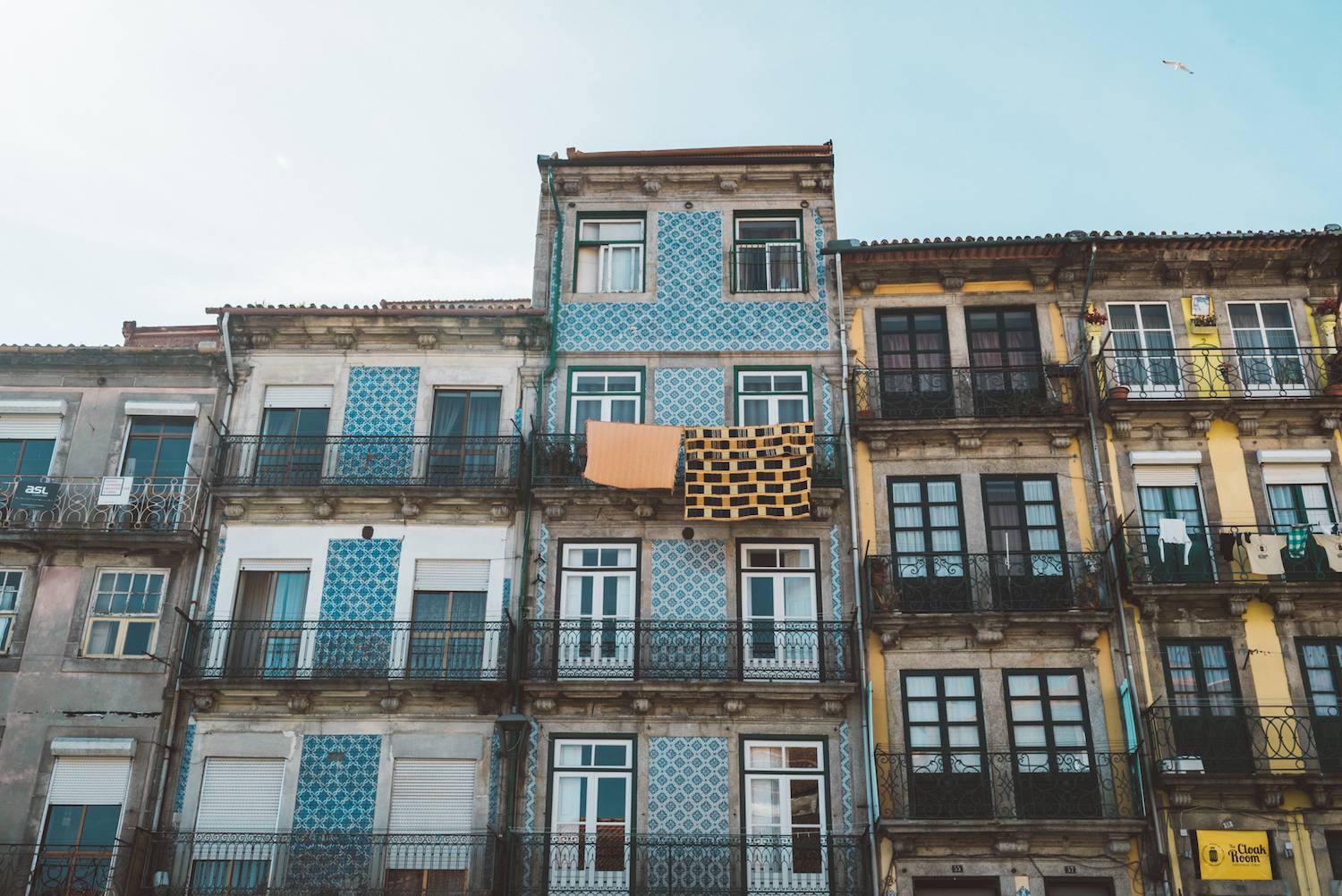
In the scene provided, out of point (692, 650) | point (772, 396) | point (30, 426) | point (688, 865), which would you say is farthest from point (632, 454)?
point (30, 426)

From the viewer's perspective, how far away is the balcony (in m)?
21.8

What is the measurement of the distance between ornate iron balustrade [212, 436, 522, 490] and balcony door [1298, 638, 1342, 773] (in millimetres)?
12804

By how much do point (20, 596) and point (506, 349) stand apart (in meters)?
8.92

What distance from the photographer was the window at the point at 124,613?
20.8 metres

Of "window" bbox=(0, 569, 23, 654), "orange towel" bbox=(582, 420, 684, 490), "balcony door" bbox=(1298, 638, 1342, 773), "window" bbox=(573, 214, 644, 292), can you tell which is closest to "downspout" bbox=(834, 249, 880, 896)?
"orange towel" bbox=(582, 420, 684, 490)

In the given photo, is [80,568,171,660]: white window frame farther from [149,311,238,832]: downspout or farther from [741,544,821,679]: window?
[741,544,821,679]: window

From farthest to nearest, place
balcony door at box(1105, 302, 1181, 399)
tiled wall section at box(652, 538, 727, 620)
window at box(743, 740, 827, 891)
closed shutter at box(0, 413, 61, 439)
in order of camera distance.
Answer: closed shutter at box(0, 413, 61, 439)
balcony door at box(1105, 302, 1181, 399)
tiled wall section at box(652, 538, 727, 620)
window at box(743, 740, 827, 891)

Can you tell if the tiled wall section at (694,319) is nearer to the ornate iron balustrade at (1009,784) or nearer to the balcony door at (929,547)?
the balcony door at (929,547)

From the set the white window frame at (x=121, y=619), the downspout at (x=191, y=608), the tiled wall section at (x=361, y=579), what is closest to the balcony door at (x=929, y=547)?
the tiled wall section at (x=361, y=579)

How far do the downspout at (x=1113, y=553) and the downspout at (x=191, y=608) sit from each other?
1454 centimetres

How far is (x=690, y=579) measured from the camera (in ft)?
68.6

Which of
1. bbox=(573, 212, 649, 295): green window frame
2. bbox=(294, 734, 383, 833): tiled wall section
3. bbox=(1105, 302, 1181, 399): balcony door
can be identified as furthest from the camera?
bbox=(573, 212, 649, 295): green window frame

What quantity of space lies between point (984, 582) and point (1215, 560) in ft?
12.1

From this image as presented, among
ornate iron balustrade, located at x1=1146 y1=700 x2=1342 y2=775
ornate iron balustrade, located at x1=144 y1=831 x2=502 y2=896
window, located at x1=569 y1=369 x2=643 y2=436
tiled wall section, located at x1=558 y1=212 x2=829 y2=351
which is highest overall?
tiled wall section, located at x1=558 y1=212 x2=829 y2=351
